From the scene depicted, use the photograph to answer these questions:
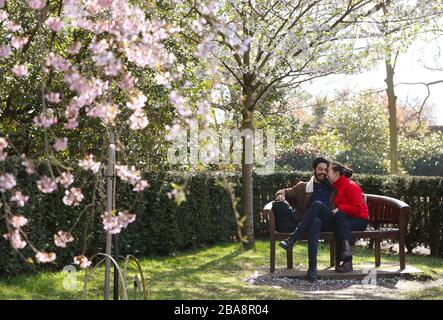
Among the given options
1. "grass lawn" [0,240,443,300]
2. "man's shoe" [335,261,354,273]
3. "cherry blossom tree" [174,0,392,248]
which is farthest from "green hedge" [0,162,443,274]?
"man's shoe" [335,261,354,273]

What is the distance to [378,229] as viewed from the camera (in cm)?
870

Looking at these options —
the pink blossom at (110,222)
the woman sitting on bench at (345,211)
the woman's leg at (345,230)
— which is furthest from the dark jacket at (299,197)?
the pink blossom at (110,222)

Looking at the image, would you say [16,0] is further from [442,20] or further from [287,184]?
[442,20]

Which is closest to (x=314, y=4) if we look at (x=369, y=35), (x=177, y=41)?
(x=369, y=35)

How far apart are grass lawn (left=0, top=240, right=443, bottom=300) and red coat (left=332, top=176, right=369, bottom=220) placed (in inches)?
45.8

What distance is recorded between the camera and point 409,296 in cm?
719

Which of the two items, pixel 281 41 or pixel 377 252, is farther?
pixel 281 41

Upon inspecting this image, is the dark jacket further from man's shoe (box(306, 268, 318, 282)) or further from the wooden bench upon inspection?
man's shoe (box(306, 268, 318, 282))

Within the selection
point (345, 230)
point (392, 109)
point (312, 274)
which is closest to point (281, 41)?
point (345, 230)

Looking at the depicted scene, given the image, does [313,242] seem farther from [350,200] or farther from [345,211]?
[350,200]

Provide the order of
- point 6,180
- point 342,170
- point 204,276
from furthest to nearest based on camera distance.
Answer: point 204,276 < point 342,170 < point 6,180

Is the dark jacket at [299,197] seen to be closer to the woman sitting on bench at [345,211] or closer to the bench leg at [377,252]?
the woman sitting on bench at [345,211]

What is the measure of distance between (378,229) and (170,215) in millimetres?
3116

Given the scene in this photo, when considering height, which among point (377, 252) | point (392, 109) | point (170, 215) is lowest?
point (377, 252)
